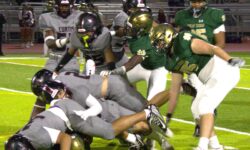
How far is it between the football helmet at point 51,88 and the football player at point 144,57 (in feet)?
4.57

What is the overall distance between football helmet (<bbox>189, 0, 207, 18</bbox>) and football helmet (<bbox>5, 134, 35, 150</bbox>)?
302cm

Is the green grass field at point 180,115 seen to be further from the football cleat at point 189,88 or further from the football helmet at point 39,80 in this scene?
the football helmet at point 39,80

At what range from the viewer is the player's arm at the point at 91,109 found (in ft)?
23.1

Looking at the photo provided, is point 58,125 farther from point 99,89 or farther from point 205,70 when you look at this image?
point 205,70

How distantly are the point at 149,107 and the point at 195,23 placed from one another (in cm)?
162

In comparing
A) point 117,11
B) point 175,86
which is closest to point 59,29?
point 175,86

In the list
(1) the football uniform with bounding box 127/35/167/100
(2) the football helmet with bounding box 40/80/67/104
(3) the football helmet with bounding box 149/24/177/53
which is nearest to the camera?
(2) the football helmet with bounding box 40/80/67/104

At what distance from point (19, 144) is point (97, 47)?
6.83ft

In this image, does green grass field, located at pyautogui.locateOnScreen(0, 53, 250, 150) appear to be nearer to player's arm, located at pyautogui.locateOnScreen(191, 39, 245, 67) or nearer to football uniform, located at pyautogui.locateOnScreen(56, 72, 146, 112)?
football uniform, located at pyautogui.locateOnScreen(56, 72, 146, 112)

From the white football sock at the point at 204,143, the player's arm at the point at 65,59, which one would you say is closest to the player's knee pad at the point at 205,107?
the white football sock at the point at 204,143

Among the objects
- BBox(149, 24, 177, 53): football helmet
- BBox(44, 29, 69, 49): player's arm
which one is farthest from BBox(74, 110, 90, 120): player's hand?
BBox(44, 29, 69, 49): player's arm

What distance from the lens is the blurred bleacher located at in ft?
93.7

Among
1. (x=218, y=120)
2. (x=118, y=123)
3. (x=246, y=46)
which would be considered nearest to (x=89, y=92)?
(x=118, y=123)

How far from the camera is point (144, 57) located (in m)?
8.93
